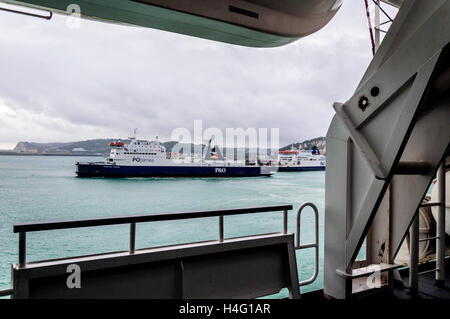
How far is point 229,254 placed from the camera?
1545 millimetres

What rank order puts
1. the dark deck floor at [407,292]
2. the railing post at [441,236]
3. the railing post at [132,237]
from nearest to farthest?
1. the railing post at [132,237]
2. the dark deck floor at [407,292]
3. the railing post at [441,236]

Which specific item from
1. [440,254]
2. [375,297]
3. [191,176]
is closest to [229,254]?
[375,297]

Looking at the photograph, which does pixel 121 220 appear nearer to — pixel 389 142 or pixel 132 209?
pixel 389 142

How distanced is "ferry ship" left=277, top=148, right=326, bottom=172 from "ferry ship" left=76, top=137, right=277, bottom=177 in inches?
397

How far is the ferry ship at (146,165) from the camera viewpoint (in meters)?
20.8

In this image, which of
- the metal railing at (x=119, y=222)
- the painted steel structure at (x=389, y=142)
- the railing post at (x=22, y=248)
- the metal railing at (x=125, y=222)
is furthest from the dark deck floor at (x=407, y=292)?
the railing post at (x=22, y=248)

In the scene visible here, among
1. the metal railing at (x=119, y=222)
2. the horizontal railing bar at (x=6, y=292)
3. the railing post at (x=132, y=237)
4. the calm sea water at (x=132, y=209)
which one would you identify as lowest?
the calm sea water at (x=132, y=209)

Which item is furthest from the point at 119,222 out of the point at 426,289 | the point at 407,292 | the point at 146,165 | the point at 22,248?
the point at 146,165

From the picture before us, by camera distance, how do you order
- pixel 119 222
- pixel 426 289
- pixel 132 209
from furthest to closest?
pixel 132 209
pixel 426 289
pixel 119 222

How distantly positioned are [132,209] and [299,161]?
20239 mm

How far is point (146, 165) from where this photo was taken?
21.4 meters

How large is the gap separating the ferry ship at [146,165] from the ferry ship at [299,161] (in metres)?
10.1

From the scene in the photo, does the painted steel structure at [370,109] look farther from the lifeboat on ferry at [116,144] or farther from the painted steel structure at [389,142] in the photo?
the lifeboat on ferry at [116,144]

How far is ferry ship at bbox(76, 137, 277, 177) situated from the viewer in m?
20.8
